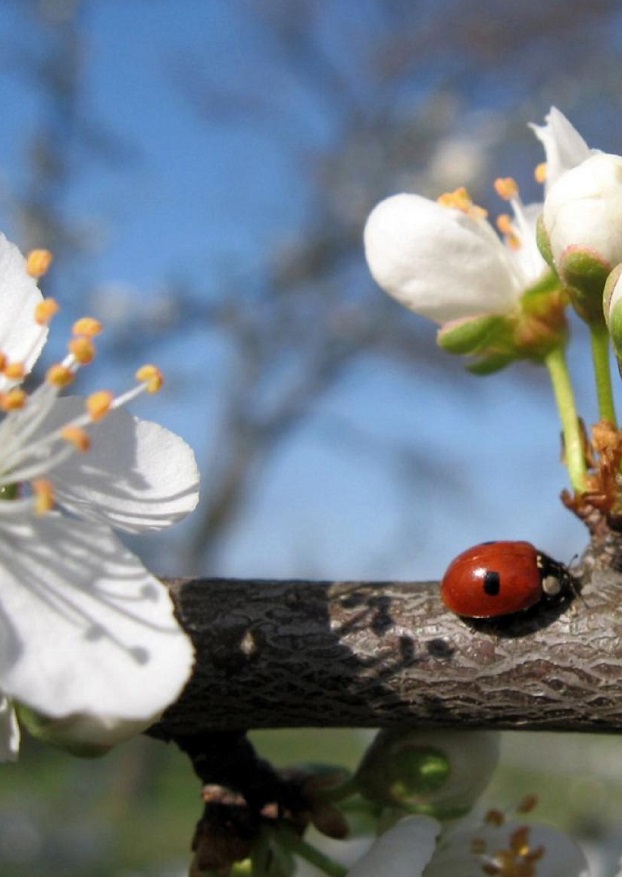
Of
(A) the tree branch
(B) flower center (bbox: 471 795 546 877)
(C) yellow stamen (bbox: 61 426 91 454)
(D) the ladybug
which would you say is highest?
(C) yellow stamen (bbox: 61 426 91 454)

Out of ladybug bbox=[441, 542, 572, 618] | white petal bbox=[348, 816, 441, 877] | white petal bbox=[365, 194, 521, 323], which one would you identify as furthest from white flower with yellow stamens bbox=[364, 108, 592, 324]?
white petal bbox=[348, 816, 441, 877]

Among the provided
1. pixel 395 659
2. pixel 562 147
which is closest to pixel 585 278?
pixel 562 147

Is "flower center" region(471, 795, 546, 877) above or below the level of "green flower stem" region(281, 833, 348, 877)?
below

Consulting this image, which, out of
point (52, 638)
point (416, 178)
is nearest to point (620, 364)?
point (52, 638)

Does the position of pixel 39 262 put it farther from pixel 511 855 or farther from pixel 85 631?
pixel 511 855

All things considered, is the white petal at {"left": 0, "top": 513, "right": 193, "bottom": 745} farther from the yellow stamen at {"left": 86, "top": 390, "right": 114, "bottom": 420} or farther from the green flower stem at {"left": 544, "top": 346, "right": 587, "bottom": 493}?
the green flower stem at {"left": 544, "top": 346, "right": 587, "bottom": 493}

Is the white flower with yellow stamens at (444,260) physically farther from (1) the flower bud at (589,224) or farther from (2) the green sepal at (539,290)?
(1) the flower bud at (589,224)

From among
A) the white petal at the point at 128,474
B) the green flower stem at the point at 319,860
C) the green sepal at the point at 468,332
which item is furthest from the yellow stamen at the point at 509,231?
the green flower stem at the point at 319,860
